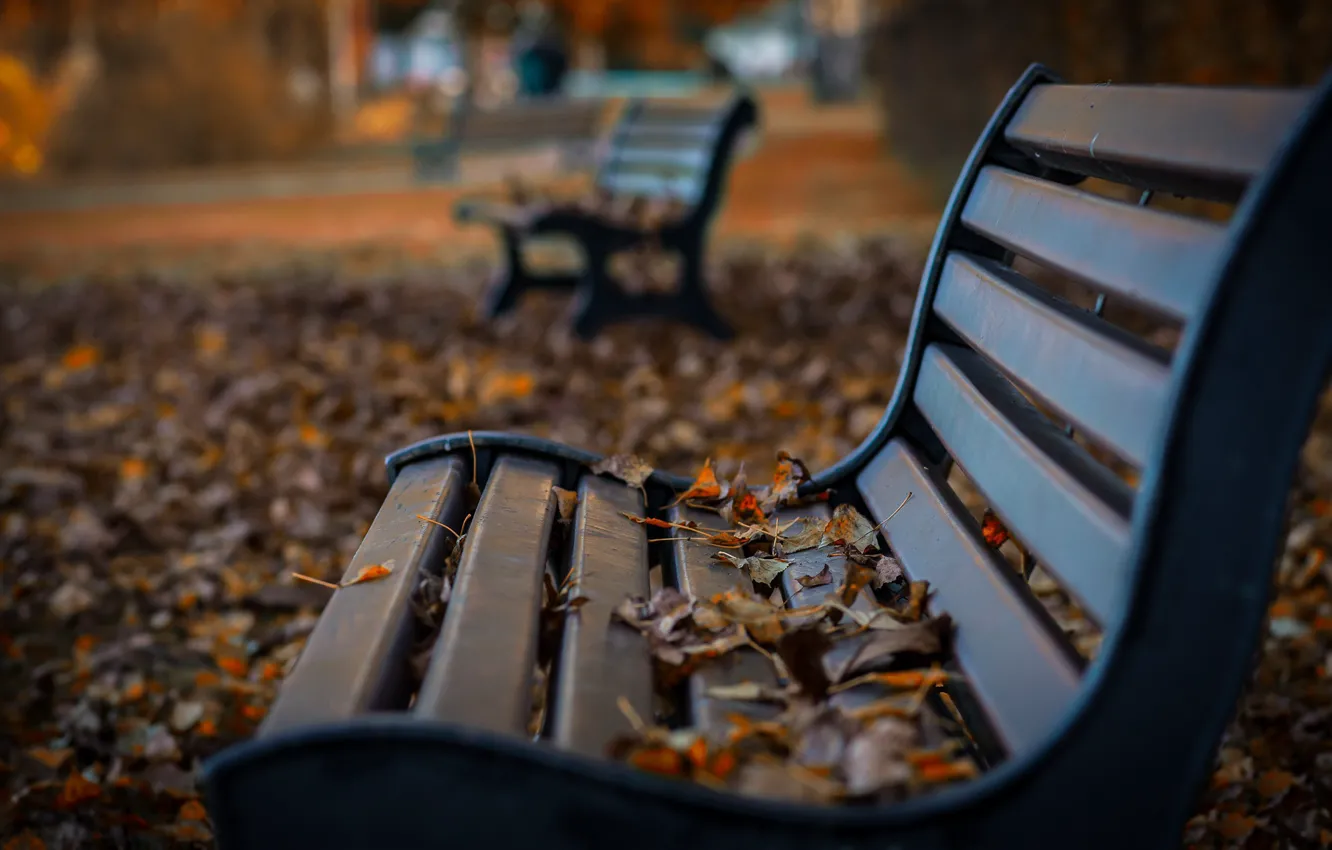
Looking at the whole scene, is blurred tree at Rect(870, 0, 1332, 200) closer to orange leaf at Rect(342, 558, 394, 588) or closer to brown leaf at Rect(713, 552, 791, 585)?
brown leaf at Rect(713, 552, 791, 585)

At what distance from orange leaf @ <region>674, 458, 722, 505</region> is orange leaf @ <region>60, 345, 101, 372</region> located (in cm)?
406

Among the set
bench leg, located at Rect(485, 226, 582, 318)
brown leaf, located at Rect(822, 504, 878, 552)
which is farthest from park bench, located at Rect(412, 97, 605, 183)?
brown leaf, located at Rect(822, 504, 878, 552)

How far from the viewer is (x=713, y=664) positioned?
1.41m

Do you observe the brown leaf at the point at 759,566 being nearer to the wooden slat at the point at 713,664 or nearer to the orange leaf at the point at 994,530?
the wooden slat at the point at 713,664

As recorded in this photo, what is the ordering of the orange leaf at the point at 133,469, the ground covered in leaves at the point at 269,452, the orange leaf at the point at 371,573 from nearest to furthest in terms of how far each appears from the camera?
the orange leaf at the point at 371,573 → the ground covered in leaves at the point at 269,452 → the orange leaf at the point at 133,469

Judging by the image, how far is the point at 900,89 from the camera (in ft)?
45.1

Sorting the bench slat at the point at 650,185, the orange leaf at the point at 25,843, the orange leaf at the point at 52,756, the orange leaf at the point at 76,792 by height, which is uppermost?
the bench slat at the point at 650,185

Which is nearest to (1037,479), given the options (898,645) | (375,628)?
(898,645)

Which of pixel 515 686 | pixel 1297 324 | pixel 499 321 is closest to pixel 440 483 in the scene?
pixel 515 686

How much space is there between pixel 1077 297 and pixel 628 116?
2.46 metres

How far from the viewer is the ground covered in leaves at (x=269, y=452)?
2318 millimetres

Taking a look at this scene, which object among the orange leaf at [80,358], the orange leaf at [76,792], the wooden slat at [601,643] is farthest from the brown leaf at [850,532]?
the orange leaf at [80,358]

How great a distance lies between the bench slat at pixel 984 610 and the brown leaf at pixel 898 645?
0.02 m

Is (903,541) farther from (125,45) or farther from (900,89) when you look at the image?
(125,45)
